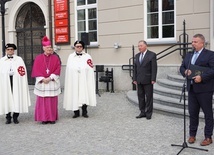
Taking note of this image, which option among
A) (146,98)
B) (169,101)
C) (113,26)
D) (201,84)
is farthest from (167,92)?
(113,26)

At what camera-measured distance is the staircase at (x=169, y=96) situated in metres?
8.33

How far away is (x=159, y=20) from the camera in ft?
39.2

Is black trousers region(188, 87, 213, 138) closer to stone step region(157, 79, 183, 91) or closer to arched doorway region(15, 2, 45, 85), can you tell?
stone step region(157, 79, 183, 91)

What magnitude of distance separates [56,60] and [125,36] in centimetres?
506

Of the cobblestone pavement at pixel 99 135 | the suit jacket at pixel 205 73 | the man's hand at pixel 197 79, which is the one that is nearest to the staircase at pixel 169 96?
the cobblestone pavement at pixel 99 135

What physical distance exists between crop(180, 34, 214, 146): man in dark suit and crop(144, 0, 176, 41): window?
5.98m

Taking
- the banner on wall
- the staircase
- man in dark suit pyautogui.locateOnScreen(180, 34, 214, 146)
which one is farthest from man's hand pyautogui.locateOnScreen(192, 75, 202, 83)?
the banner on wall

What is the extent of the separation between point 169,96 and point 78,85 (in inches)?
102

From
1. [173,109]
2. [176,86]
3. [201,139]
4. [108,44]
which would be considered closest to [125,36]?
[108,44]

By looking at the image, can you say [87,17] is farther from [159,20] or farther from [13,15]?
[13,15]

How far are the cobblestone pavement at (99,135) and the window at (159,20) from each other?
378 centimetres

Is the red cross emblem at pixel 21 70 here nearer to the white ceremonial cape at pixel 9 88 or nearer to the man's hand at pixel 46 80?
the white ceremonial cape at pixel 9 88

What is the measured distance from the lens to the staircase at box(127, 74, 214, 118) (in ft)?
27.3

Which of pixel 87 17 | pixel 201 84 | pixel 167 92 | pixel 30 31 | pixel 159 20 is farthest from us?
pixel 30 31
